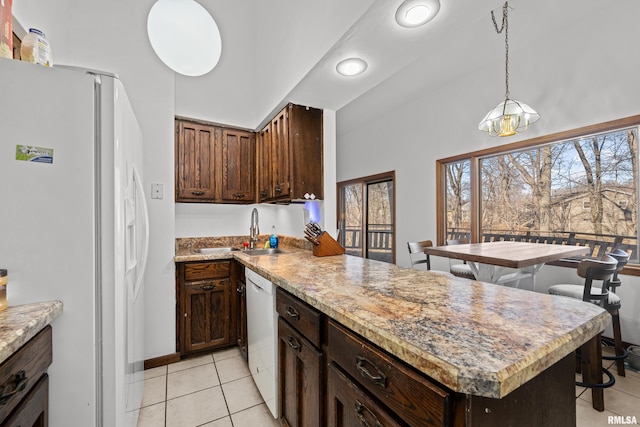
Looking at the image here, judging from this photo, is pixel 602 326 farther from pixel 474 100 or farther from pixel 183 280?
pixel 474 100

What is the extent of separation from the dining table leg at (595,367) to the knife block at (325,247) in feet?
5.93

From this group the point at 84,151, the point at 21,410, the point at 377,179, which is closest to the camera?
the point at 21,410

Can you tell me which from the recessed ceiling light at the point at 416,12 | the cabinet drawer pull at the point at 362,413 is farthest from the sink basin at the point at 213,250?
the recessed ceiling light at the point at 416,12

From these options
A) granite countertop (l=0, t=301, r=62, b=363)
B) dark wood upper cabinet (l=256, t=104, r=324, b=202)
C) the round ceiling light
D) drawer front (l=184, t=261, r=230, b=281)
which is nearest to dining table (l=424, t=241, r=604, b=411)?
dark wood upper cabinet (l=256, t=104, r=324, b=202)

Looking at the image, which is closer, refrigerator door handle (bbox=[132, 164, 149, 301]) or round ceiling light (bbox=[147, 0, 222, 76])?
refrigerator door handle (bbox=[132, 164, 149, 301])

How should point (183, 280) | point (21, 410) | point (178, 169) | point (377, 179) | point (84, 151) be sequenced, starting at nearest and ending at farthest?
point (21, 410) → point (84, 151) → point (183, 280) → point (178, 169) → point (377, 179)

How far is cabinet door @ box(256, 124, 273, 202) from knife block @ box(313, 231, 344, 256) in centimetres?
80

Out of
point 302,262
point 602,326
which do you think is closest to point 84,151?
point 302,262

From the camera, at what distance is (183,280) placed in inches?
97.1

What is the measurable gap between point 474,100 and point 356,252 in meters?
3.59

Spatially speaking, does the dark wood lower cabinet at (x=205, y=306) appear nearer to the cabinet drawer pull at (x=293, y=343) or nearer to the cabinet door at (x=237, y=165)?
the cabinet door at (x=237, y=165)

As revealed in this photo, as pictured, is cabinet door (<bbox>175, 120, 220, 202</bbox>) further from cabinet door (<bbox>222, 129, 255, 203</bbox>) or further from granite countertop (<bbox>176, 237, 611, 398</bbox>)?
granite countertop (<bbox>176, 237, 611, 398</bbox>)

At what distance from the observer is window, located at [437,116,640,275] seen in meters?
2.68

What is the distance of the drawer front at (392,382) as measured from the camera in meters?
0.65
